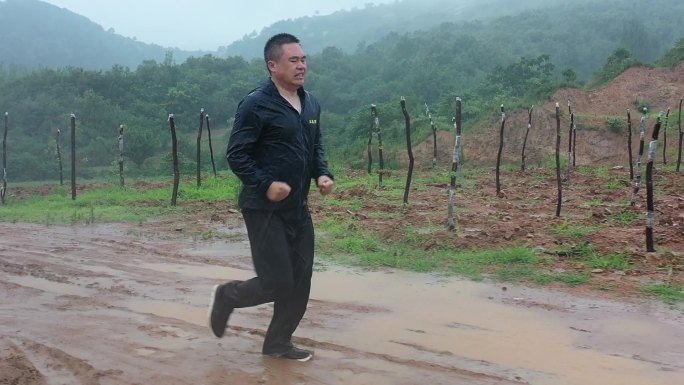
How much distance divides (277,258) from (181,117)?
39.9 m

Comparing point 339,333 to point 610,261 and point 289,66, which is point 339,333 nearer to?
point 289,66

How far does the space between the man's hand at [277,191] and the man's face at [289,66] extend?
57 centimetres

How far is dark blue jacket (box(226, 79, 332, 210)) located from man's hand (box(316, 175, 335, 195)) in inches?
4.4

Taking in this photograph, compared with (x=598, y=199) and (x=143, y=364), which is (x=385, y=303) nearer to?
(x=143, y=364)

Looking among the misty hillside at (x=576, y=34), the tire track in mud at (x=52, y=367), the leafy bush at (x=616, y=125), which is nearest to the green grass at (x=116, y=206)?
the tire track in mud at (x=52, y=367)

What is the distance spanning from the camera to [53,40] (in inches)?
3457

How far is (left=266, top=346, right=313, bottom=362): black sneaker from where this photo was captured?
10.8 feet

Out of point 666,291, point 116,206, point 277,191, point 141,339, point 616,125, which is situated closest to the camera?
point 277,191

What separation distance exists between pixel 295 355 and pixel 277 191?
3.16 feet

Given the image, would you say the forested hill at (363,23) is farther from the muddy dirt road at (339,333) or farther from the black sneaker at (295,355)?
the black sneaker at (295,355)

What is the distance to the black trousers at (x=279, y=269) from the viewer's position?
3143mm

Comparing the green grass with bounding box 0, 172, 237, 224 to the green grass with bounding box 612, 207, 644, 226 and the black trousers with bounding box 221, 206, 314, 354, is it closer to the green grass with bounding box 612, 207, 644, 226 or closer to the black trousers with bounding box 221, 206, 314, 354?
the black trousers with bounding box 221, 206, 314, 354

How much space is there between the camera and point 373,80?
5078 cm

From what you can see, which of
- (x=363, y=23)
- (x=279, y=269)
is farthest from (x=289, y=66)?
(x=363, y=23)
